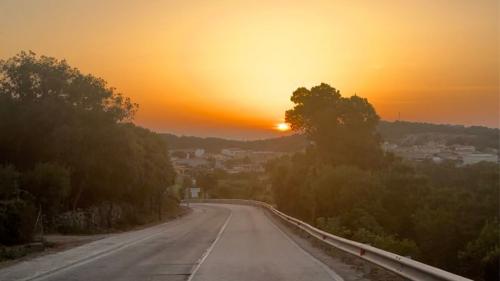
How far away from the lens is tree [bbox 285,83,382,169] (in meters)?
83.6

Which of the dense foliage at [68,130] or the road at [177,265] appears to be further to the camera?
the dense foliage at [68,130]

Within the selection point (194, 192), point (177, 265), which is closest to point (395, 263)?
point (177, 265)

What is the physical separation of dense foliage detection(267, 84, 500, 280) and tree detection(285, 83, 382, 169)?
0.13 metres

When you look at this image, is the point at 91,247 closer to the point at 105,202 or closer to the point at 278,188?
the point at 105,202

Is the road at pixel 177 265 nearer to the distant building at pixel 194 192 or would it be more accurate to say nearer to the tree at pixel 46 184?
the tree at pixel 46 184

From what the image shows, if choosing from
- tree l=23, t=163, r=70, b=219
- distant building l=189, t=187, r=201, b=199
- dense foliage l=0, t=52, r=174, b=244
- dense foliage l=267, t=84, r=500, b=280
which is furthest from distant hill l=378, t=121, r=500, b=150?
tree l=23, t=163, r=70, b=219

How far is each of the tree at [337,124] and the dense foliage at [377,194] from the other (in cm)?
13

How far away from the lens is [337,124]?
8469 centimetres

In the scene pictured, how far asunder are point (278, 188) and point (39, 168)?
57.0 metres

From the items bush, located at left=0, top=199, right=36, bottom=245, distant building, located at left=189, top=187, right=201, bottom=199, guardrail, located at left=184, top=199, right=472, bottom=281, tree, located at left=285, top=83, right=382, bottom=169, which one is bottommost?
guardrail, located at left=184, top=199, right=472, bottom=281

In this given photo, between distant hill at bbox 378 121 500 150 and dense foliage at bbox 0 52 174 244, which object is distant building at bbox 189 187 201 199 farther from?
dense foliage at bbox 0 52 174 244

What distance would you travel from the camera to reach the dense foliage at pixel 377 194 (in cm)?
4731

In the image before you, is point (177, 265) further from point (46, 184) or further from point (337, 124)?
point (337, 124)

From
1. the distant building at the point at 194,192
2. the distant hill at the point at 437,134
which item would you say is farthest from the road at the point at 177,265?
the distant hill at the point at 437,134
